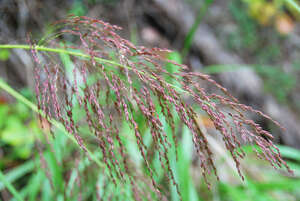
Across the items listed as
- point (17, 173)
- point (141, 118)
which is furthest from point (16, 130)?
point (141, 118)

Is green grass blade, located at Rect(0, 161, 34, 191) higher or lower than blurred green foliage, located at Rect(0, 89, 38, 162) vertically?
lower

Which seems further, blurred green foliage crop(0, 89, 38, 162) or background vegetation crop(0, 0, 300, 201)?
blurred green foliage crop(0, 89, 38, 162)

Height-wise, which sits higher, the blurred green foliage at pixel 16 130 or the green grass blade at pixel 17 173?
the blurred green foliage at pixel 16 130

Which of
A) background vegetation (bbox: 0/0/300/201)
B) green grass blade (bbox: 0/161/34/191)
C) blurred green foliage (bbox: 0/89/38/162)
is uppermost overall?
background vegetation (bbox: 0/0/300/201)

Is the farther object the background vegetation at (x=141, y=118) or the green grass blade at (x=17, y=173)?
the green grass blade at (x=17, y=173)

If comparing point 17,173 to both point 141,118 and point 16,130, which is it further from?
point 141,118

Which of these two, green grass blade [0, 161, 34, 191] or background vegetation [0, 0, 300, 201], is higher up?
background vegetation [0, 0, 300, 201]

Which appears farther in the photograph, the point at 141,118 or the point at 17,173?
the point at 17,173

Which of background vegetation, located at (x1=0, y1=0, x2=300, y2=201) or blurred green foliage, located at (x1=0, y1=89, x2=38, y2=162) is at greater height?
background vegetation, located at (x1=0, y1=0, x2=300, y2=201)

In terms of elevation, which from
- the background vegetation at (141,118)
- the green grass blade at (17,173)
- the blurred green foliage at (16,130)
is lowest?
the green grass blade at (17,173)

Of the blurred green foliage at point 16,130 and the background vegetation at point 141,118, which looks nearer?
the background vegetation at point 141,118

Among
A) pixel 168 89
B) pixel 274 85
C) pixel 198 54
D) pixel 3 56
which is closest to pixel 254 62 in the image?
pixel 274 85
